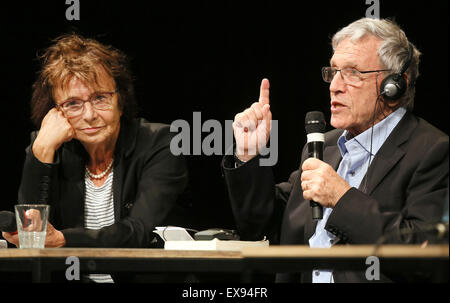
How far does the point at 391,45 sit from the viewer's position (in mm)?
2480

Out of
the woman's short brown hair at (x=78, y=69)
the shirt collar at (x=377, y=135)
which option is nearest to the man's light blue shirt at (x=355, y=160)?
the shirt collar at (x=377, y=135)

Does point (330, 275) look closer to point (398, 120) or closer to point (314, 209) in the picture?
point (314, 209)

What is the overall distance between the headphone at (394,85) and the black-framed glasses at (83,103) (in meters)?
1.26

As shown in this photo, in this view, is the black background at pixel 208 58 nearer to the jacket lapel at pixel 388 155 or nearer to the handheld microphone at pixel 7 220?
the jacket lapel at pixel 388 155

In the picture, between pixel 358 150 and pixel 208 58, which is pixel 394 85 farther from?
pixel 208 58

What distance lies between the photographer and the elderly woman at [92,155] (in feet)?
9.49

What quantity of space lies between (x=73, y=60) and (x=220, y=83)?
80 cm

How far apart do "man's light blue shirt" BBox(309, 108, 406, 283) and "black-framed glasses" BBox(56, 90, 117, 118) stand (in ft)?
3.75

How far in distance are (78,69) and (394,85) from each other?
1402 millimetres

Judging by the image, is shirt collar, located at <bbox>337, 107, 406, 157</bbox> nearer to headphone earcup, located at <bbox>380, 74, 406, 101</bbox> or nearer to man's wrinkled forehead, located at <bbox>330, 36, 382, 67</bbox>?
headphone earcup, located at <bbox>380, 74, 406, 101</bbox>

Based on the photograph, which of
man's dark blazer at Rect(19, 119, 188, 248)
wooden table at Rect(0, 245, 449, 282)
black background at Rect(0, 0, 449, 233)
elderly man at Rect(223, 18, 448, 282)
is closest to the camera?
wooden table at Rect(0, 245, 449, 282)

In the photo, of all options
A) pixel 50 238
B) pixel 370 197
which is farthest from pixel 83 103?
pixel 370 197

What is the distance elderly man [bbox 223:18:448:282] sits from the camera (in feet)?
7.22

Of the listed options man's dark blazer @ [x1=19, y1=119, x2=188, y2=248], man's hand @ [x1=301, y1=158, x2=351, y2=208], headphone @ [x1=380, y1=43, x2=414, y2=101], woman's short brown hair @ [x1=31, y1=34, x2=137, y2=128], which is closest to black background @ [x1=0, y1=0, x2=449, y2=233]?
woman's short brown hair @ [x1=31, y1=34, x2=137, y2=128]
